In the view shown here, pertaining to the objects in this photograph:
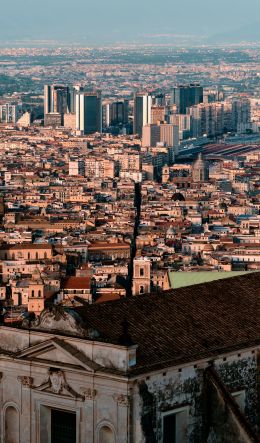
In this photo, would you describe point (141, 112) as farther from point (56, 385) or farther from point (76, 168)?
point (56, 385)

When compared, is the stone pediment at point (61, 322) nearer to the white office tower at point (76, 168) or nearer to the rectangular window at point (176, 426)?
the rectangular window at point (176, 426)

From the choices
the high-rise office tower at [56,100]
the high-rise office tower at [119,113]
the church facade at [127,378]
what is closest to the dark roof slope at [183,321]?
the church facade at [127,378]

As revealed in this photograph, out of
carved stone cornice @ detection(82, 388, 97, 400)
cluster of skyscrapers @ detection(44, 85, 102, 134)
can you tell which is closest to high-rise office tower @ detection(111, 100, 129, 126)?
cluster of skyscrapers @ detection(44, 85, 102, 134)

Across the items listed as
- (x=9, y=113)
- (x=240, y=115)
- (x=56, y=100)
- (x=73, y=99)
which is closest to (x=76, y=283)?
(x=240, y=115)

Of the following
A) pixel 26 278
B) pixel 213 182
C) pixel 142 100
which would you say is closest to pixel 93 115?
pixel 142 100

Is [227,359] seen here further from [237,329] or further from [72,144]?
[72,144]

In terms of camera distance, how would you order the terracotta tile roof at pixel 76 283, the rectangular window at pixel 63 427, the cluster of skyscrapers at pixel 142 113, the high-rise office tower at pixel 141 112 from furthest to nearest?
1. the cluster of skyscrapers at pixel 142 113
2. the high-rise office tower at pixel 141 112
3. the terracotta tile roof at pixel 76 283
4. the rectangular window at pixel 63 427

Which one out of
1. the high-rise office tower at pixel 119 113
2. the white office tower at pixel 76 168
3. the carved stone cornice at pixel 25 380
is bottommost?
the high-rise office tower at pixel 119 113

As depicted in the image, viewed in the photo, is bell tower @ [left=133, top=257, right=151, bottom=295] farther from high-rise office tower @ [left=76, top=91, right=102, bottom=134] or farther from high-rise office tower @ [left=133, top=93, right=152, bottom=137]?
high-rise office tower @ [left=76, top=91, right=102, bottom=134]
